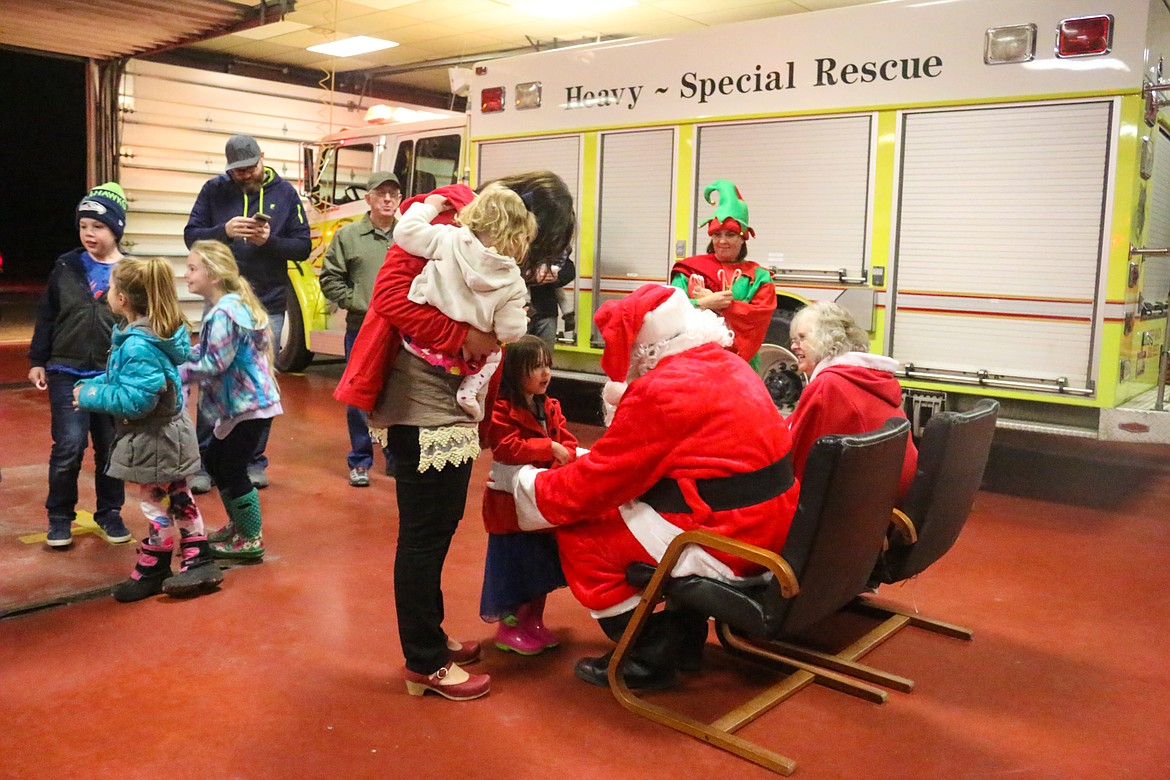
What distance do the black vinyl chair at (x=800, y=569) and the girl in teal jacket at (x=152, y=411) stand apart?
1.96m

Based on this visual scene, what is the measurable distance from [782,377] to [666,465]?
3.64 metres

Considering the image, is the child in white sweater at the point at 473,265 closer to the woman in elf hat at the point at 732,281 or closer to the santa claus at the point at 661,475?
the santa claus at the point at 661,475

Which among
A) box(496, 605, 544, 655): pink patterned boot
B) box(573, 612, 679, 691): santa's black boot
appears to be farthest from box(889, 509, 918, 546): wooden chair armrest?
box(496, 605, 544, 655): pink patterned boot

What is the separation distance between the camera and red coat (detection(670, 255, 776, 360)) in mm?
5199

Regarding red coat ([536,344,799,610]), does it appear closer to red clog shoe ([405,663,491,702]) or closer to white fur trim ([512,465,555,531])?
white fur trim ([512,465,555,531])

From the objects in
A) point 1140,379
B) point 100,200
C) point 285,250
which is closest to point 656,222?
point 285,250

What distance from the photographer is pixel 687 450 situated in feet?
9.44

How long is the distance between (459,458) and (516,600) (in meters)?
0.73

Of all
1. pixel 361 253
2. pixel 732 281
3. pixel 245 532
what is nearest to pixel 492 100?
pixel 361 253

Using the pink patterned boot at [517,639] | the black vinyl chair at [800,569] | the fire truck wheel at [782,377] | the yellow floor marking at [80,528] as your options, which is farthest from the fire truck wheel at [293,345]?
the black vinyl chair at [800,569]

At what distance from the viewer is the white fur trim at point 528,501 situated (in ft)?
10.2

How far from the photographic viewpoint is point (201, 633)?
361 centimetres

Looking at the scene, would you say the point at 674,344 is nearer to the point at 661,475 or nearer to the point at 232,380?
the point at 661,475

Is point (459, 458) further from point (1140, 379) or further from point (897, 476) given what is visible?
point (1140, 379)
